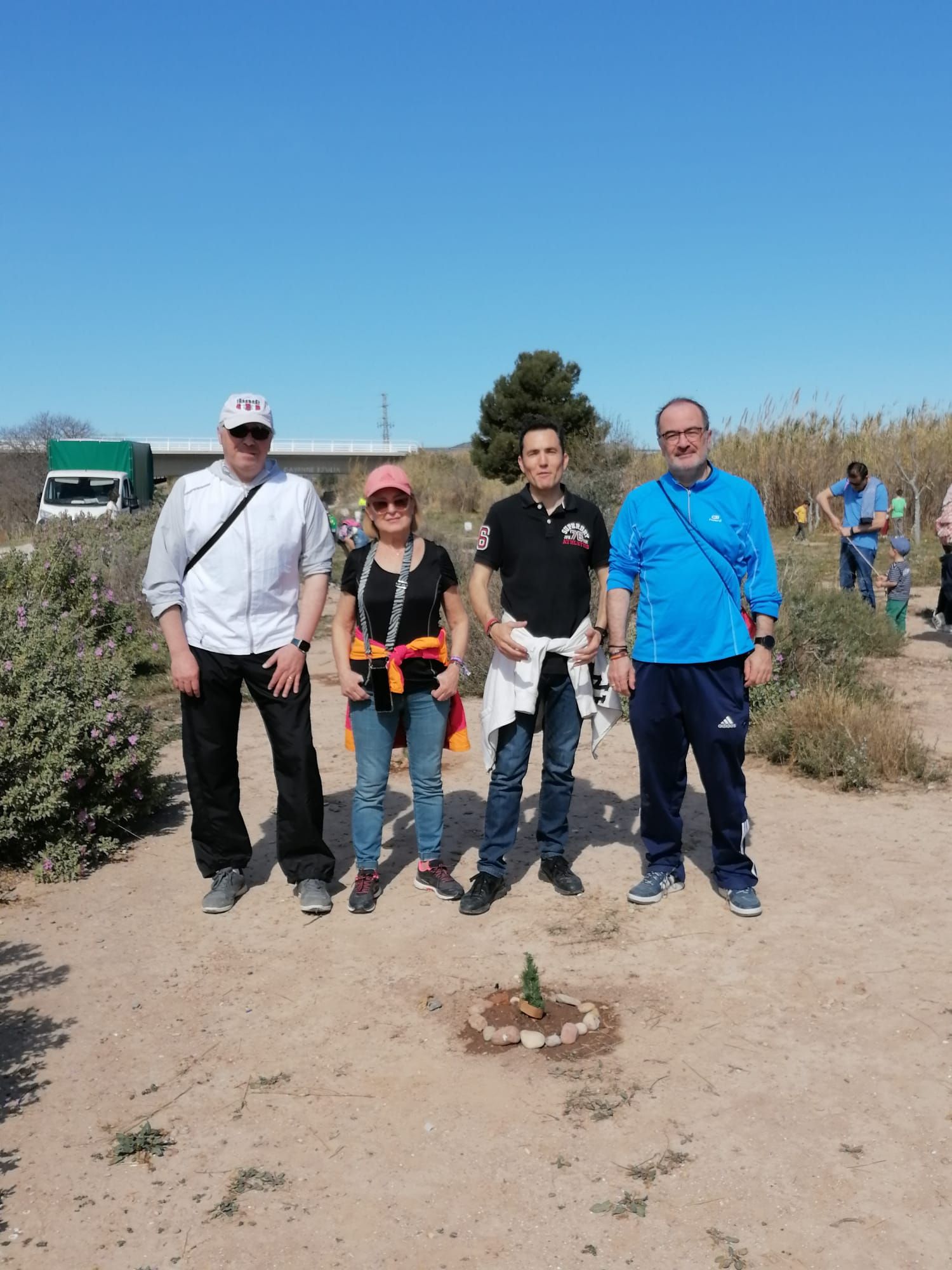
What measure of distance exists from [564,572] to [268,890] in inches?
75.5

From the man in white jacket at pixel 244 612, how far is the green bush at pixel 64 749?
31.6 inches

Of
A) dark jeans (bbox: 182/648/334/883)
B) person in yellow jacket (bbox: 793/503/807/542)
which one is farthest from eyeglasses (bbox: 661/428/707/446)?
person in yellow jacket (bbox: 793/503/807/542)

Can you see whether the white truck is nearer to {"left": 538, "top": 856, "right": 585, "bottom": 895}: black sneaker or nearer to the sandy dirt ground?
{"left": 538, "top": 856, "right": 585, "bottom": 895}: black sneaker

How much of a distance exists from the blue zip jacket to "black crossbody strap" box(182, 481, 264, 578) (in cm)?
146

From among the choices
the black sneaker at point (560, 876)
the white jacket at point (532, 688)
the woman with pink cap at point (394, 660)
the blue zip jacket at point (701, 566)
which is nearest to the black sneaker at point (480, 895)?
the woman with pink cap at point (394, 660)

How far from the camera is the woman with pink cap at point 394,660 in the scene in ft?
13.4

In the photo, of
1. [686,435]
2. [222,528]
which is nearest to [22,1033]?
[222,528]

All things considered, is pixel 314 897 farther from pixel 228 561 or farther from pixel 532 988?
pixel 228 561

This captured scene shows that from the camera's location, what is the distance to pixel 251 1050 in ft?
10.7

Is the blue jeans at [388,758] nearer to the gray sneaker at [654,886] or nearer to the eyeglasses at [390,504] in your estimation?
the eyeglasses at [390,504]

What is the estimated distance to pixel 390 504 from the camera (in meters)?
4.06

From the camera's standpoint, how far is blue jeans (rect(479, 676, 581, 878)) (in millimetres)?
4184

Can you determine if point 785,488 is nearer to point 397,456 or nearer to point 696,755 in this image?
point 696,755

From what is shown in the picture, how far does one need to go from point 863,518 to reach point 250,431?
25.2 feet
